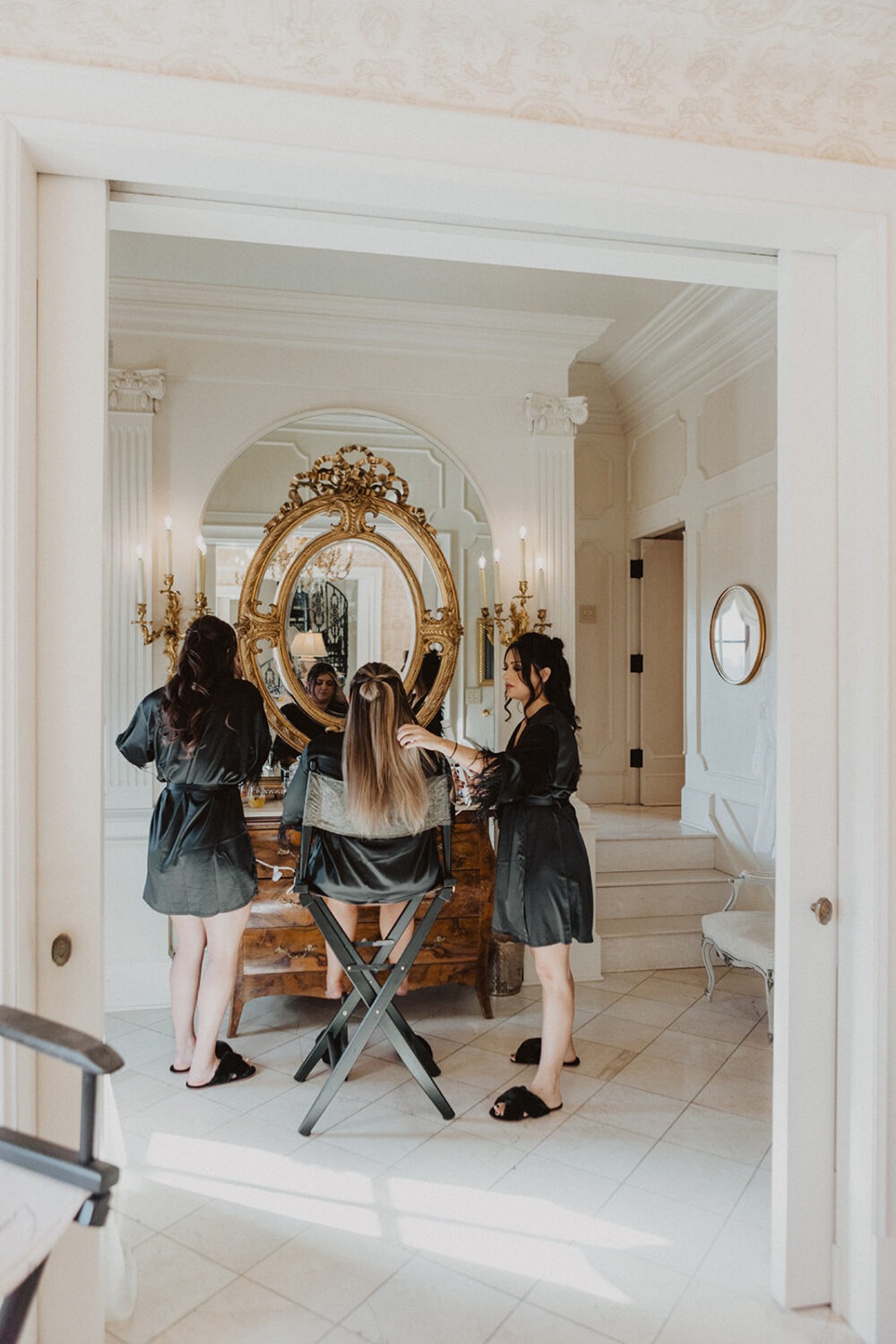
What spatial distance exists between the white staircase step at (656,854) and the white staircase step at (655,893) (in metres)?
0.04

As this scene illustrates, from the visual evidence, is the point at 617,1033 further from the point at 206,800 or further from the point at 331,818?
the point at 206,800

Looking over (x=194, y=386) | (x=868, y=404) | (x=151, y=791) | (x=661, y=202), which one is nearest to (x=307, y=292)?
(x=194, y=386)

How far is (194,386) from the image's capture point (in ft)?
12.9

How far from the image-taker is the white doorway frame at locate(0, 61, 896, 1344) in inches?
57.9

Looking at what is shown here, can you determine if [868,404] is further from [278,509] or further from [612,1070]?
[278,509]

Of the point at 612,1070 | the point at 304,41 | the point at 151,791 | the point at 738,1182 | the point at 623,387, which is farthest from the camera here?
the point at 623,387

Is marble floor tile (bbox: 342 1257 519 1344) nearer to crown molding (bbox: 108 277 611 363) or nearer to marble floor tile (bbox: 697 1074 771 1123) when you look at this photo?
marble floor tile (bbox: 697 1074 771 1123)

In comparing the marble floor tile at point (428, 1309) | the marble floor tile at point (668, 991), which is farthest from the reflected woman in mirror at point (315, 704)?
the marble floor tile at point (428, 1309)

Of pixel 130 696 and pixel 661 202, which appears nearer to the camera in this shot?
pixel 661 202

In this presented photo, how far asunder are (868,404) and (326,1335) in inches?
89.2

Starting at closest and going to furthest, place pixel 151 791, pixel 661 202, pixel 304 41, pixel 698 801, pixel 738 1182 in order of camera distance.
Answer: pixel 304 41
pixel 661 202
pixel 738 1182
pixel 151 791
pixel 698 801

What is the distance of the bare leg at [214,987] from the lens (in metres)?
2.99

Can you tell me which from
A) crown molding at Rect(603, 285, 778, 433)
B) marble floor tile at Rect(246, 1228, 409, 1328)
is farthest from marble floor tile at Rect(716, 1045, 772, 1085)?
crown molding at Rect(603, 285, 778, 433)

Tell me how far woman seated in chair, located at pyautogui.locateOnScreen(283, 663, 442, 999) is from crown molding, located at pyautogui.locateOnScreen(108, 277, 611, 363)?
192 centimetres
